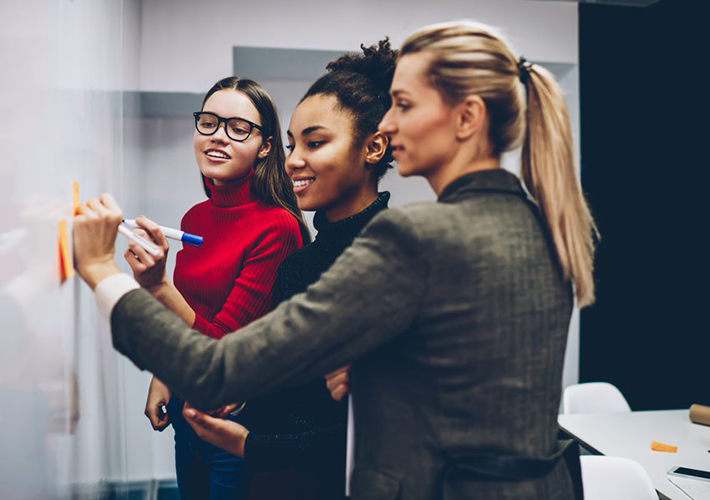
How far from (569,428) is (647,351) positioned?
4.27 feet

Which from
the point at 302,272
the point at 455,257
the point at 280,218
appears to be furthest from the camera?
the point at 280,218

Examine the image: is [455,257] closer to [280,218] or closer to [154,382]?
[280,218]

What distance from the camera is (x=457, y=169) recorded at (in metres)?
0.85

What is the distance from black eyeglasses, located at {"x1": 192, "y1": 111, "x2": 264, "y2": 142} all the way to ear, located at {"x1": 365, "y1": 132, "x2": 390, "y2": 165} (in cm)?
41

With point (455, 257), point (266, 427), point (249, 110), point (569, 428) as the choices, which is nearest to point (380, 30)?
point (249, 110)

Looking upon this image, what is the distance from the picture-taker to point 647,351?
331 cm

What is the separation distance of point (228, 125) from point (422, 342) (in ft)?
2.96

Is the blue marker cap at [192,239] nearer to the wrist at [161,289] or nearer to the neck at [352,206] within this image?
the wrist at [161,289]

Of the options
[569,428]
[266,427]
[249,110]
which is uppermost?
[249,110]

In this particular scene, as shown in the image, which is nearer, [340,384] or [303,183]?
[340,384]

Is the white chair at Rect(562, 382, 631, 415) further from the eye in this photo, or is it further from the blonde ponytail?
the eye

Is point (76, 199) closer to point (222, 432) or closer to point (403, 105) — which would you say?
point (222, 432)

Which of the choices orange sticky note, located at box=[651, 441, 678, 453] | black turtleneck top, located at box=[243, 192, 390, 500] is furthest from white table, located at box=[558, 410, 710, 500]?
black turtleneck top, located at box=[243, 192, 390, 500]

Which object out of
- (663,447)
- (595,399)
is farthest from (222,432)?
(595,399)
